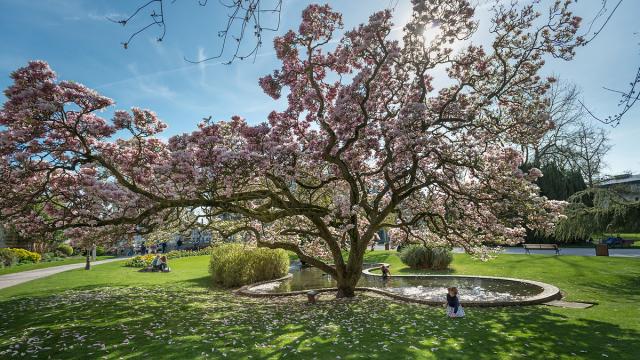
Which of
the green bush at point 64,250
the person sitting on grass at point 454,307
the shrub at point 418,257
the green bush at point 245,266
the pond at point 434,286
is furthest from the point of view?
the green bush at point 64,250

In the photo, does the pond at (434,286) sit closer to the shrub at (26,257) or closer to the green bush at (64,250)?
the shrub at (26,257)

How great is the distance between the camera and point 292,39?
Answer: 12773 mm

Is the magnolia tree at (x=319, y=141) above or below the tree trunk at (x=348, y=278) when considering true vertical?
above

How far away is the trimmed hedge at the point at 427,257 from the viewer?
23375 millimetres

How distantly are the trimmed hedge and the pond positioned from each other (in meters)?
3.44

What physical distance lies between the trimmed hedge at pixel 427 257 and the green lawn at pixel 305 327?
6.92 m

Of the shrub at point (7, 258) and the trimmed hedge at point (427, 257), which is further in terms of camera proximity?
the shrub at point (7, 258)

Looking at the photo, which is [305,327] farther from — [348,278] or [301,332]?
[348,278]

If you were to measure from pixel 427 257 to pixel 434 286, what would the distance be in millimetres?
6264

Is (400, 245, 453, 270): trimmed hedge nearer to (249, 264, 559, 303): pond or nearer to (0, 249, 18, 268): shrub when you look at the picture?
(249, 264, 559, 303): pond

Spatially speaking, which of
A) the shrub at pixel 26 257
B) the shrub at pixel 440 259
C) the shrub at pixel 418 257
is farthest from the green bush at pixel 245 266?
the shrub at pixel 26 257

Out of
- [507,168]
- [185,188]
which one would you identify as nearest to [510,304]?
[507,168]

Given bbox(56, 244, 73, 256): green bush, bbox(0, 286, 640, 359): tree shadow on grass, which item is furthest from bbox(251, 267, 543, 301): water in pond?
bbox(56, 244, 73, 256): green bush

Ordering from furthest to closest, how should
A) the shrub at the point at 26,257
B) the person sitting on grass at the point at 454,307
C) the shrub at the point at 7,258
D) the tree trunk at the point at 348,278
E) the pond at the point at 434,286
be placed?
the shrub at the point at 26,257
the shrub at the point at 7,258
the tree trunk at the point at 348,278
the pond at the point at 434,286
the person sitting on grass at the point at 454,307
